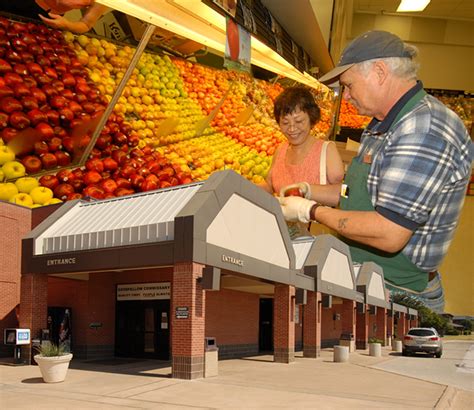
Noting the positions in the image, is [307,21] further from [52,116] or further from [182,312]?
[182,312]

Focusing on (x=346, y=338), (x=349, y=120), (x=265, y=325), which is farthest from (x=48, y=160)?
(x=346, y=338)

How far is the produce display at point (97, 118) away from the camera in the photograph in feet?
57.0

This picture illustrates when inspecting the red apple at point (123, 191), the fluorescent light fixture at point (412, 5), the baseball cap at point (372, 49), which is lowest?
the baseball cap at point (372, 49)

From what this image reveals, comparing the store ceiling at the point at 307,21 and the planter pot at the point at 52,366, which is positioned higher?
the store ceiling at the point at 307,21

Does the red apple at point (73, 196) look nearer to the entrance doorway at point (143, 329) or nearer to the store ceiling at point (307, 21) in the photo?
the entrance doorway at point (143, 329)

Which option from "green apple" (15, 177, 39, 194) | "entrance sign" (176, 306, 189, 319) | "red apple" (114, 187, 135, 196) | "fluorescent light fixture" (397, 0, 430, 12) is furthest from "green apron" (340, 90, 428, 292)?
"green apple" (15, 177, 39, 194)

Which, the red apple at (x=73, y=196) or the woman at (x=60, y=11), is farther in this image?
the red apple at (x=73, y=196)

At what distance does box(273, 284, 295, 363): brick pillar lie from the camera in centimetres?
2559

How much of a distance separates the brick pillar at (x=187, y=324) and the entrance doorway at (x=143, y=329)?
8180 mm

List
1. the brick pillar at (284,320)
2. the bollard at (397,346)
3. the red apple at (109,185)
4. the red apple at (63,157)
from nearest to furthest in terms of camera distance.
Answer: the red apple at (63,157)
the red apple at (109,185)
the brick pillar at (284,320)
the bollard at (397,346)

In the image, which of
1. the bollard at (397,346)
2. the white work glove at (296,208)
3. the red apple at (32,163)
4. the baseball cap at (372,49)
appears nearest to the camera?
the baseball cap at (372,49)

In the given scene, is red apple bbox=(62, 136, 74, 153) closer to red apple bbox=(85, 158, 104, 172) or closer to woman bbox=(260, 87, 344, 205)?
red apple bbox=(85, 158, 104, 172)

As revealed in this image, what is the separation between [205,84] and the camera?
2177cm

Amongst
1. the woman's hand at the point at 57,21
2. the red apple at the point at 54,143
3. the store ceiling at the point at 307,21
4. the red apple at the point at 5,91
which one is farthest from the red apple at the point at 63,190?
the store ceiling at the point at 307,21
